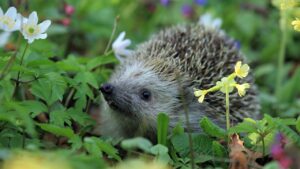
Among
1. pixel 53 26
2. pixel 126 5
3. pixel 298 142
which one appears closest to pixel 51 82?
pixel 298 142

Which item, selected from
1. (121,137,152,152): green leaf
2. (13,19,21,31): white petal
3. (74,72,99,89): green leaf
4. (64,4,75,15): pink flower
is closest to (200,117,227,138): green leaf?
(121,137,152,152): green leaf

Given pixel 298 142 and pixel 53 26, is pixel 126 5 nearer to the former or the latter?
pixel 53 26

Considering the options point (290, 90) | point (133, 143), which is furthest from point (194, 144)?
point (290, 90)

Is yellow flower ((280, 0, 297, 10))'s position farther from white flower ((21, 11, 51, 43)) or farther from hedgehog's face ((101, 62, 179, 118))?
white flower ((21, 11, 51, 43))

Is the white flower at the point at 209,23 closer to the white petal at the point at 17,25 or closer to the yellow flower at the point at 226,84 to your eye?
the yellow flower at the point at 226,84

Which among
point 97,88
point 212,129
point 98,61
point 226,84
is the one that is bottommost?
point 212,129

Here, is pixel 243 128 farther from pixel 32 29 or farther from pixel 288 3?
pixel 32 29
